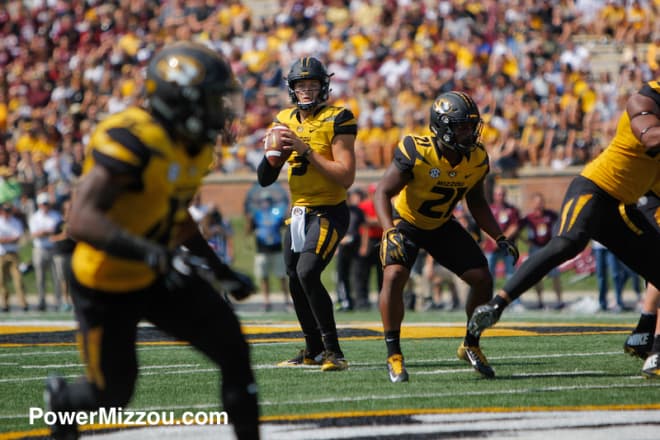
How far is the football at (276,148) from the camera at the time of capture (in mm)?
7363

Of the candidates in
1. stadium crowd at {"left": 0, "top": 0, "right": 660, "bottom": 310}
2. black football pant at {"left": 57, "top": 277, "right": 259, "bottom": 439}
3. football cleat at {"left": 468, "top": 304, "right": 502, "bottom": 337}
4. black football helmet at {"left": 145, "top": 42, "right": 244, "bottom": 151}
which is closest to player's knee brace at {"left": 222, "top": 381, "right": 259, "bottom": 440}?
black football pant at {"left": 57, "top": 277, "right": 259, "bottom": 439}

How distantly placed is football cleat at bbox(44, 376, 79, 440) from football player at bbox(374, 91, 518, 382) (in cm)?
257

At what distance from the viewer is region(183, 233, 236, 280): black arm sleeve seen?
4605 mm

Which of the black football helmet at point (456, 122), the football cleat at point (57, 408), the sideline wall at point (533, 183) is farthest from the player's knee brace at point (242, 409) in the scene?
the sideline wall at point (533, 183)

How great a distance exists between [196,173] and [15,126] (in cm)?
1923

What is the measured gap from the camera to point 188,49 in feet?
14.2

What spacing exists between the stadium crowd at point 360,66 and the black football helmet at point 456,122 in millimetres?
11118

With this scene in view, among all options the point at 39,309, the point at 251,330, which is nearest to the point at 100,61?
the point at 39,309

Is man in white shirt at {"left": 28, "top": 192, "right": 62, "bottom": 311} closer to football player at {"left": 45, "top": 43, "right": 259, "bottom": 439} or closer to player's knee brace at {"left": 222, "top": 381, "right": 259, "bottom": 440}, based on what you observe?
football player at {"left": 45, "top": 43, "right": 259, "bottom": 439}

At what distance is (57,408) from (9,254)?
12553 millimetres

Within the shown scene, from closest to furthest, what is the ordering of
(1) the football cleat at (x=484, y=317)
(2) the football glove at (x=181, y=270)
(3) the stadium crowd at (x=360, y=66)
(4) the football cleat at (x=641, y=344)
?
1. (2) the football glove at (x=181, y=270)
2. (1) the football cleat at (x=484, y=317)
3. (4) the football cleat at (x=641, y=344)
4. (3) the stadium crowd at (x=360, y=66)

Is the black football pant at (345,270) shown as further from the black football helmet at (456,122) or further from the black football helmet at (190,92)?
the black football helmet at (190,92)

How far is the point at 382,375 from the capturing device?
711cm

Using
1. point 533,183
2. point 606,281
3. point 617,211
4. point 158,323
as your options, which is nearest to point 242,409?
point 158,323
